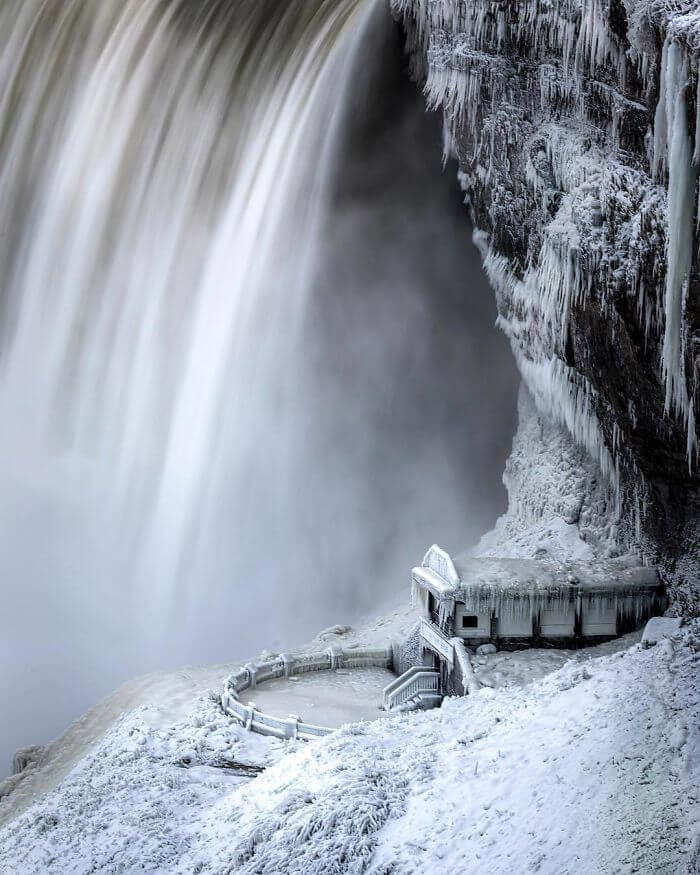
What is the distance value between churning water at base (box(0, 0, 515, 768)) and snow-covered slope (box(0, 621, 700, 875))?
11.0 metres

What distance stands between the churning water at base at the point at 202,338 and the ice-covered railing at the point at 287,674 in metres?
5.99

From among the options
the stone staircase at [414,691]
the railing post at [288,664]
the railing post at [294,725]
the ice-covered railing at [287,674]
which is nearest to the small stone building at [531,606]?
the stone staircase at [414,691]

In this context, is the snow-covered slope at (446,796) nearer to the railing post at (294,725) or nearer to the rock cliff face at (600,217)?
the railing post at (294,725)

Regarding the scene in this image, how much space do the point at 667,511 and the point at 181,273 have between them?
1505 centimetres

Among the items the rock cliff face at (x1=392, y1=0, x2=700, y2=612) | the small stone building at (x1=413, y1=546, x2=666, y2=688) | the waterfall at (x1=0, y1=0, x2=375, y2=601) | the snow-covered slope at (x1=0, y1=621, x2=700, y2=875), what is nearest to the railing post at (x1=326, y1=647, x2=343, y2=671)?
the small stone building at (x1=413, y1=546, x2=666, y2=688)

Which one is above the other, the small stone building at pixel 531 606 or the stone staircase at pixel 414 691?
the small stone building at pixel 531 606

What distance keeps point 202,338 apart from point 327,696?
11657 millimetres

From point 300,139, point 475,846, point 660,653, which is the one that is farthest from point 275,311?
point 475,846

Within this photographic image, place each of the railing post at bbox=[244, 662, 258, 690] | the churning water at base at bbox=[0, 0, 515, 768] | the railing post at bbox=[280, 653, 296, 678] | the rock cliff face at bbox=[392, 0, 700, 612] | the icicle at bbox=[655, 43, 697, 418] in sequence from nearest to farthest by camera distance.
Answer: the icicle at bbox=[655, 43, 697, 418]
the rock cliff face at bbox=[392, 0, 700, 612]
the railing post at bbox=[244, 662, 258, 690]
the railing post at bbox=[280, 653, 296, 678]
the churning water at base at bbox=[0, 0, 515, 768]

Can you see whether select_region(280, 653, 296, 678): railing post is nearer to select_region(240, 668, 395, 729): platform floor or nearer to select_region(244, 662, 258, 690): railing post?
select_region(240, 668, 395, 729): platform floor

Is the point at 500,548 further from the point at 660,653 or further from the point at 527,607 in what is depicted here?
the point at 660,653

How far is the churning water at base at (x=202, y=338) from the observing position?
29516 millimetres

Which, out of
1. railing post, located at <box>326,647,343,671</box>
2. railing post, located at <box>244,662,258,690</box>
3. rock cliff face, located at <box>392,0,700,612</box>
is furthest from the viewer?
railing post, located at <box>326,647,343,671</box>

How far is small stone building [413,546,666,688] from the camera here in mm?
21094
